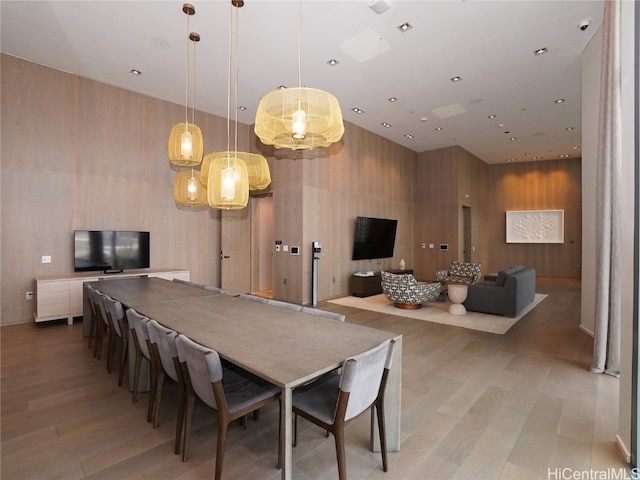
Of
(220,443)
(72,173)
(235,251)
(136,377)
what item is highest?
(72,173)

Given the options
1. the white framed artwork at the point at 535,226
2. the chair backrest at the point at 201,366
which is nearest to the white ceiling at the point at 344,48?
the chair backrest at the point at 201,366

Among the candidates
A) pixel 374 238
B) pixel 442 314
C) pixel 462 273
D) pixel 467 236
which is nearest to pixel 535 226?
pixel 467 236

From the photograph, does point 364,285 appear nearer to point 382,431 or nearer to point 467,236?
point 467,236

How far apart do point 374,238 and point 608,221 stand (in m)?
5.33

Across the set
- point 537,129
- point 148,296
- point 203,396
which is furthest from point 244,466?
point 537,129

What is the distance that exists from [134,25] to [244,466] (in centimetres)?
492

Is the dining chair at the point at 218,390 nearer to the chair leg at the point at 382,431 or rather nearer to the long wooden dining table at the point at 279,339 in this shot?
the long wooden dining table at the point at 279,339

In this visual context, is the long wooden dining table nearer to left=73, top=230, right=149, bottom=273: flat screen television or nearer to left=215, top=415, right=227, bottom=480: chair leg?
left=215, top=415, right=227, bottom=480: chair leg

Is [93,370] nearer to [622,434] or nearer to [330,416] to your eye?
[330,416]

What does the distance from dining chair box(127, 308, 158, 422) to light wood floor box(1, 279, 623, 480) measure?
0.13 metres

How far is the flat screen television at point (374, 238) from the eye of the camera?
7.96 m

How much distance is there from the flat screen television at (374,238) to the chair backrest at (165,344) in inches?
235

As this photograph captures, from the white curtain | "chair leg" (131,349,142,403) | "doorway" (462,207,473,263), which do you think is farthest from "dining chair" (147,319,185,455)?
"doorway" (462,207,473,263)

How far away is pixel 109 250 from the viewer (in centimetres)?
565
